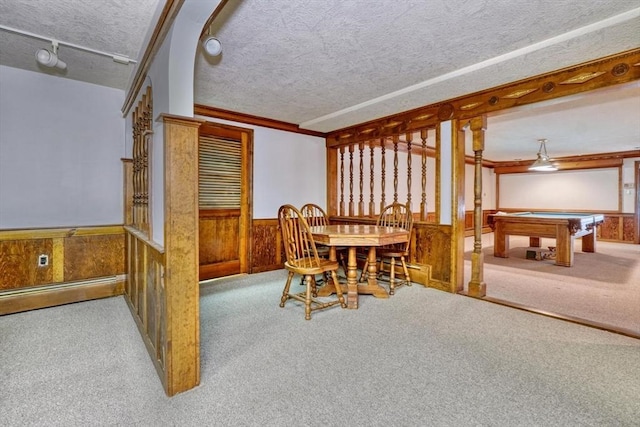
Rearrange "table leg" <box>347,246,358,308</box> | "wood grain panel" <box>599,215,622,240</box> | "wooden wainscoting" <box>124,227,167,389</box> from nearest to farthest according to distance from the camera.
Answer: "wooden wainscoting" <box>124,227,167,389</box>, "table leg" <box>347,246,358,308</box>, "wood grain panel" <box>599,215,622,240</box>

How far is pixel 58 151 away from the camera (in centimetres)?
315

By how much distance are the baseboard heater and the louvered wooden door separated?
3.25 ft

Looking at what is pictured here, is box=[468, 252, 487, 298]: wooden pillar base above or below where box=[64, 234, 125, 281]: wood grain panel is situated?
below

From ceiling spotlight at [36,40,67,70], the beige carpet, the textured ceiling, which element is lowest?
the beige carpet

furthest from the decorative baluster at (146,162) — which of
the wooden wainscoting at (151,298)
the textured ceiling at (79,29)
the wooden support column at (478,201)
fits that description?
the wooden support column at (478,201)

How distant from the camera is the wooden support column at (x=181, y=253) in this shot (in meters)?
1.62

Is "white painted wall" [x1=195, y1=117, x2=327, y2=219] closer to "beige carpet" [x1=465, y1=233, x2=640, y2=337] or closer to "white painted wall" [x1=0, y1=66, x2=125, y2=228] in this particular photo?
"white painted wall" [x1=0, y1=66, x2=125, y2=228]

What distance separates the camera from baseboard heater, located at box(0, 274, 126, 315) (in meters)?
2.82

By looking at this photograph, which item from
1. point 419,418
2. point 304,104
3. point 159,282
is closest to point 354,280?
point 419,418

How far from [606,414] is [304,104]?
365 cm

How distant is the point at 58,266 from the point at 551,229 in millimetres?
6733

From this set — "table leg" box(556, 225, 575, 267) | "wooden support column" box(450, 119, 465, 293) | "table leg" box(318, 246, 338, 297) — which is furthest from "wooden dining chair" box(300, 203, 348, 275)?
"table leg" box(556, 225, 575, 267)

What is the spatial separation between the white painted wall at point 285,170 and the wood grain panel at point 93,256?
5.60ft

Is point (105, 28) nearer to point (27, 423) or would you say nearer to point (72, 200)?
point (72, 200)
